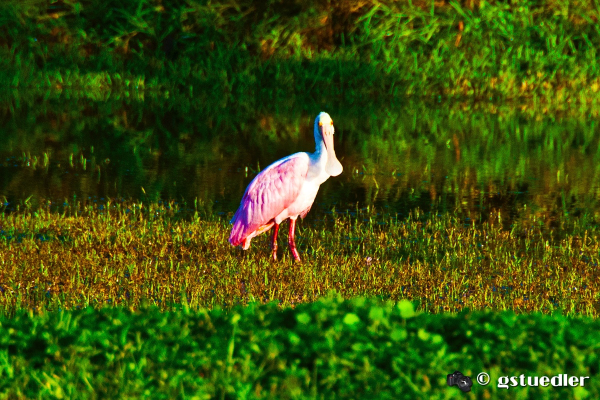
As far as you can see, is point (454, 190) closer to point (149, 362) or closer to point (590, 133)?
point (590, 133)

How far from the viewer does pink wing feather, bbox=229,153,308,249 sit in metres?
8.83

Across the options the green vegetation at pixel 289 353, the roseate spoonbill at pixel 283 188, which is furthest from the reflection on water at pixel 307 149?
the green vegetation at pixel 289 353

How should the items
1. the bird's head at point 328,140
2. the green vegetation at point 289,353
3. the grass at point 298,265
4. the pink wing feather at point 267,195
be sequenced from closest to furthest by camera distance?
the green vegetation at point 289,353, the grass at point 298,265, the pink wing feather at point 267,195, the bird's head at point 328,140

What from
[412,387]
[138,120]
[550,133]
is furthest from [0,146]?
[412,387]

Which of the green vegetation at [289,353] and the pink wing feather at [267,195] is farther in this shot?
the pink wing feather at [267,195]

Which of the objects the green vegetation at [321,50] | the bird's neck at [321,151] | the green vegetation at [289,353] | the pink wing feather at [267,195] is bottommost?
the green vegetation at [289,353]

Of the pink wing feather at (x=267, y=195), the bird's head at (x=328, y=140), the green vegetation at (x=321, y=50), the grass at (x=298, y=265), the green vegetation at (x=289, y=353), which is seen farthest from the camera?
the green vegetation at (x=321, y=50)

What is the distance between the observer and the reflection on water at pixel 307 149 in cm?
1251

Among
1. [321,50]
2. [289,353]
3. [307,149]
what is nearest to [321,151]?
[289,353]

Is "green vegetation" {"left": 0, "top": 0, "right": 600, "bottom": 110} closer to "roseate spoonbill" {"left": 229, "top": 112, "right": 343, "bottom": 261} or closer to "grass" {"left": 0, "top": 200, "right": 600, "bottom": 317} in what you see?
"grass" {"left": 0, "top": 200, "right": 600, "bottom": 317}

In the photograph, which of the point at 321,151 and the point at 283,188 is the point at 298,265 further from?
the point at 321,151

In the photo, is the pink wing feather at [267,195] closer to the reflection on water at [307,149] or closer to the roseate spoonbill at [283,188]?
the roseate spoonbill at [283,188]

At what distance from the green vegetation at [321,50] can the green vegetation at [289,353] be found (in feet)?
65.4

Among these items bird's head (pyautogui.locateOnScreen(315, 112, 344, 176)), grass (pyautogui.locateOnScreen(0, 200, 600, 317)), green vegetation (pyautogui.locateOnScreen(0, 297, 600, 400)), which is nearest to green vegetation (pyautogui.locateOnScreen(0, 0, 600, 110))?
grass (pyautogui.locateOnScreen(0, 200, 600, 317))
